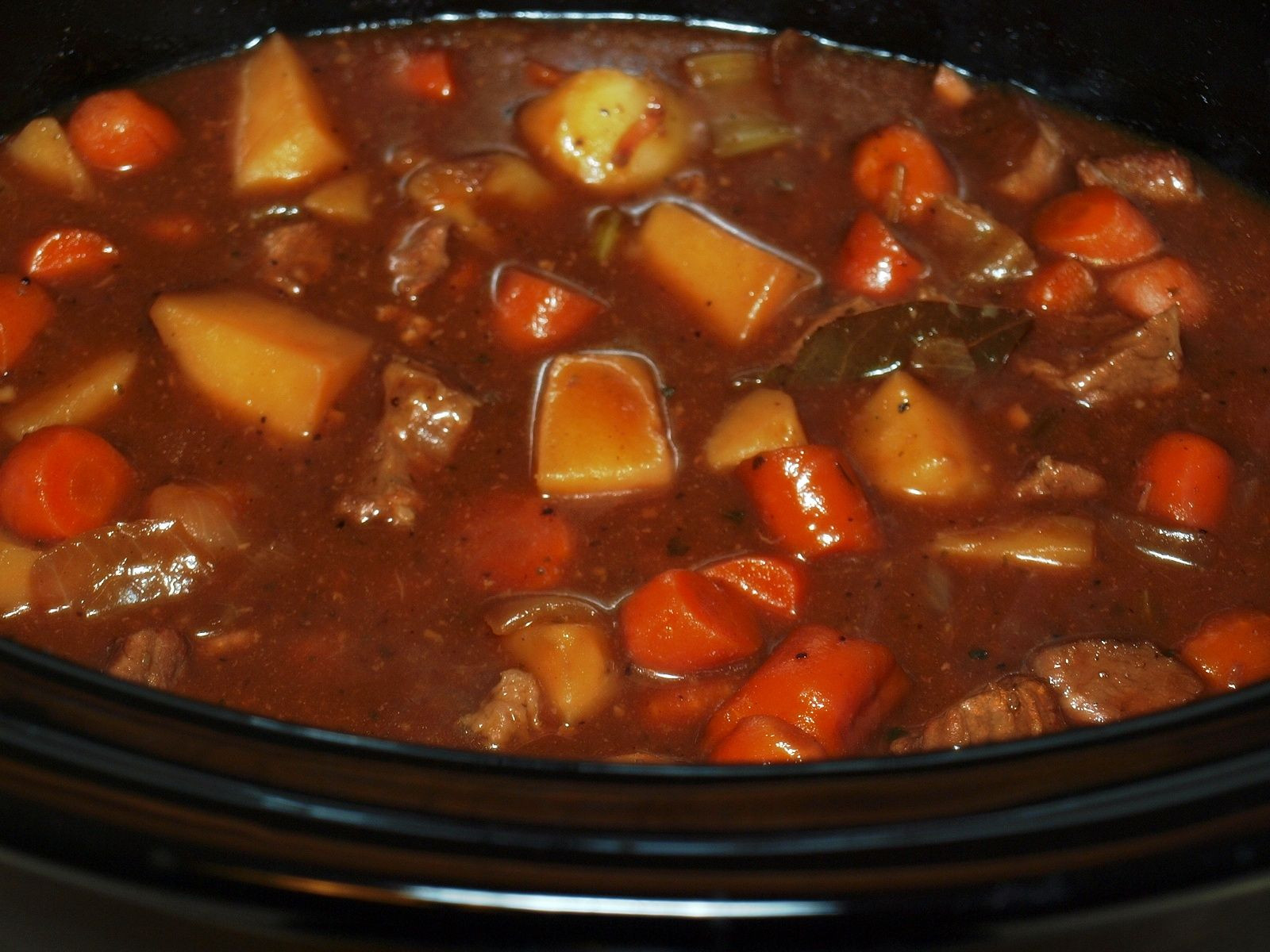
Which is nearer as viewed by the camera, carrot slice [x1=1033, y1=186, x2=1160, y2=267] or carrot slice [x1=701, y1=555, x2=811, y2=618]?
carrot slice [x1=701, y1=555, x2=811, y2=618]

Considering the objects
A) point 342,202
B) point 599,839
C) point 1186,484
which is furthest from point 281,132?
point 599,839

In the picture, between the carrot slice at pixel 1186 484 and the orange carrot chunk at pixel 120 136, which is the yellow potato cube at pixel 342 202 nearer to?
the orange carrot chunk at pixel 120 136

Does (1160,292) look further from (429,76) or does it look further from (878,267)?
(429,76)

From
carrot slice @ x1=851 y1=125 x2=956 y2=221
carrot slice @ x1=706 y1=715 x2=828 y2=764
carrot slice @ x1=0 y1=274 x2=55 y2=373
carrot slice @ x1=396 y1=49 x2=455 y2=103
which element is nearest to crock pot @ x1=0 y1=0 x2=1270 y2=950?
carrot slice @ x1=706 y1=715 x2=828 y2=764

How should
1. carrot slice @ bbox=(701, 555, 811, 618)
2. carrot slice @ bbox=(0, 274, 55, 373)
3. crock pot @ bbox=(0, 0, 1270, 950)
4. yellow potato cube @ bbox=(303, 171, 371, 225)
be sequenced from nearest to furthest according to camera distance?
crock pot @ bbox=(0, 0, 1270, 950), carrot slice @ bbox=(701, 555, 811, 618), carrot slice @ bbox=(0, 274, 55, 373), yellow potato cube @ bbox=(303, 171, 371, 225)

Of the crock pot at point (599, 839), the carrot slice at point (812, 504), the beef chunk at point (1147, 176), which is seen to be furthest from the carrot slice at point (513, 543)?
the beef chunk at point (1147, 176)

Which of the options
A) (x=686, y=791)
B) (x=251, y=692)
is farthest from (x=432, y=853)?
(x=251, y=692)

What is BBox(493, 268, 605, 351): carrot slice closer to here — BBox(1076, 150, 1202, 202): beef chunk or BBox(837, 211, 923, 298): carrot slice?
BBox(837, 211, 923, 298): carrot slice
